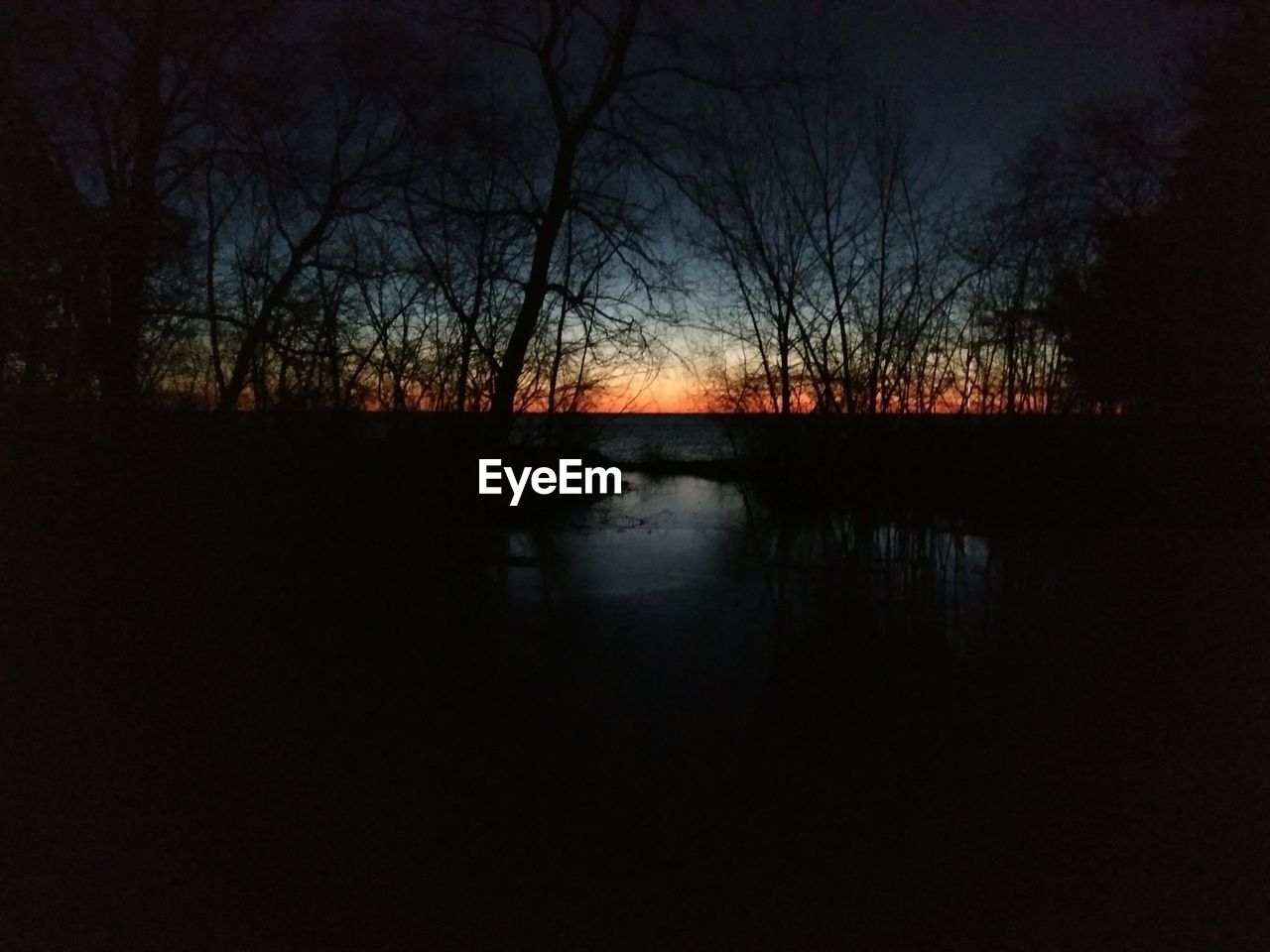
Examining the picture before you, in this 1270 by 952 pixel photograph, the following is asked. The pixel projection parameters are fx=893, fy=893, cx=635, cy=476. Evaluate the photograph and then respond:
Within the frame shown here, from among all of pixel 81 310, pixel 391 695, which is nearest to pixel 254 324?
pixel 81 310

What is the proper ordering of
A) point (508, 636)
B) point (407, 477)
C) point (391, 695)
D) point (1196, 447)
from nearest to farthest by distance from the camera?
point (391, 695)
point (508, 636)
point (407, 477)
point (1196, 447)

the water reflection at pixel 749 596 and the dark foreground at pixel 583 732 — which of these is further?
the water reflection at pixel 749 596

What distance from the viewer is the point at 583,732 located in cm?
473

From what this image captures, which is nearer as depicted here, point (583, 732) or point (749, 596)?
point (583, 732)

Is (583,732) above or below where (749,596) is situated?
below

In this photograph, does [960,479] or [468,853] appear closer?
[468,853]

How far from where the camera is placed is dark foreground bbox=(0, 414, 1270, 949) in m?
3.28

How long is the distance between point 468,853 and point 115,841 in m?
1.51

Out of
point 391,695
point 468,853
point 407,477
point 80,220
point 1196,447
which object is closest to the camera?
point 468,853

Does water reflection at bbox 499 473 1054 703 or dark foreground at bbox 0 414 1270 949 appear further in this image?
water reflection at bbox 499 473 1054 703

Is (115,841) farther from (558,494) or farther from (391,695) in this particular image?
(558,494)

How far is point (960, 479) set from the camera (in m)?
14.6

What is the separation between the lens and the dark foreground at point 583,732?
3.28 m

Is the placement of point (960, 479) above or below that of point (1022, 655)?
above
